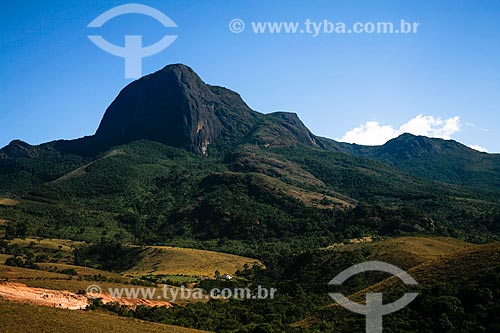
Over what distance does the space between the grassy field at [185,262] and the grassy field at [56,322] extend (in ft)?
196

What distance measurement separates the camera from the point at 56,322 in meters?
42.3

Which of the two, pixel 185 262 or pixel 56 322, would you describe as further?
pixel 185 262

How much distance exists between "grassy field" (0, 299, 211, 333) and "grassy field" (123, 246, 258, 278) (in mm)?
59870

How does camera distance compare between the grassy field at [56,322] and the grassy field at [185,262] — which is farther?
the grassy field at [185,262]

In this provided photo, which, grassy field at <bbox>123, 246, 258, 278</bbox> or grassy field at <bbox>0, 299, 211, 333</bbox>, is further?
grassy field at <bbox>123, 246, 258, 278</bbox>

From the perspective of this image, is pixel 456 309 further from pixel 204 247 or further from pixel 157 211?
pixel 157 211

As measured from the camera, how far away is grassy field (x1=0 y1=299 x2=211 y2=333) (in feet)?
133

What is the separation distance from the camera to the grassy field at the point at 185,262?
110 meters

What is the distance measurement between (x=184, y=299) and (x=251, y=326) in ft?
89.4

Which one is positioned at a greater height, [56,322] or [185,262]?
[185,262]

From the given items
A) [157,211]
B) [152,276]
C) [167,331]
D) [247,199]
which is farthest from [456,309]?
[157,211]

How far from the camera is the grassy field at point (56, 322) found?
133 feet

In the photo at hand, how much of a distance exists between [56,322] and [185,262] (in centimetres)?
7446

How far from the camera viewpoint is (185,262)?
381 ft
